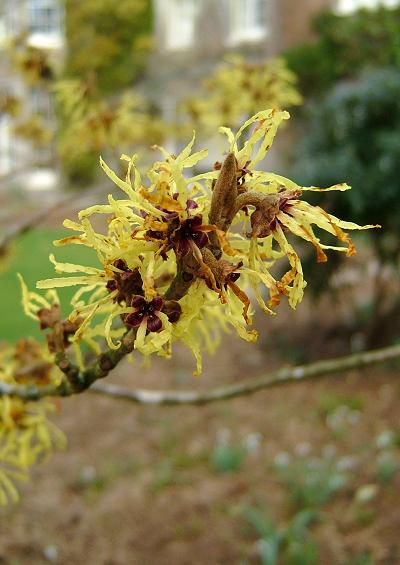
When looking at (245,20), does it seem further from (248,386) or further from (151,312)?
(151,312)

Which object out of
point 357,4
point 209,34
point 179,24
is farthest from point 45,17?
point 357,4

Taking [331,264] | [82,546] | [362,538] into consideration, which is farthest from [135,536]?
[331,264]

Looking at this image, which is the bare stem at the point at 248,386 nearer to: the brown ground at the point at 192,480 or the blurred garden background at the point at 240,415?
the blurred garden background at the point at 240,415

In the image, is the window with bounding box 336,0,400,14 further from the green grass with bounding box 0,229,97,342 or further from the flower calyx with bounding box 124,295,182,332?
the flower calyx with bounding box 124,295,182,332

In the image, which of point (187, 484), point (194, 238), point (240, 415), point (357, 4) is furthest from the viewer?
point (357, 4)

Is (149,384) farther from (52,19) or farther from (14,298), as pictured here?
(52,19)

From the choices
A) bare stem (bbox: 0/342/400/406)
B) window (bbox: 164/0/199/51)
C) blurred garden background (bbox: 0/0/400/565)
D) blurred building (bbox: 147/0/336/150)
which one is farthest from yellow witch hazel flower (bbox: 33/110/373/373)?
window (bbox: 164/0/199/51)
